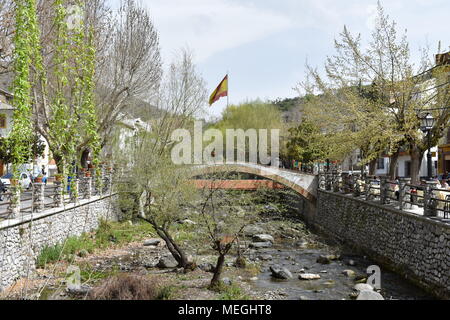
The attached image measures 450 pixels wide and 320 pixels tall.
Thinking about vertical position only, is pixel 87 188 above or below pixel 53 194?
below

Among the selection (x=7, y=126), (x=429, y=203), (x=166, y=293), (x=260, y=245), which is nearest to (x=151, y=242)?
(x=260, y=245)

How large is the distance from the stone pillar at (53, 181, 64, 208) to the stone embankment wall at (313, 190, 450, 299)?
442 inches

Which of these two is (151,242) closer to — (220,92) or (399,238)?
(399,238)

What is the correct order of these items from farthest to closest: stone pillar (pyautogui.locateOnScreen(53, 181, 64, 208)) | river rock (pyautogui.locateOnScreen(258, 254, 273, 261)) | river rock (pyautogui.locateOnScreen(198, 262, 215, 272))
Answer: river rock (pyautogui.locateOnScreen(258, 254, 273, 261)) < stone pillar (pyautogui.locateOnScreen(53, 181, 64, 208)) < river rock (pyautogui.locateOnScreen(198, 262, 215, 272))

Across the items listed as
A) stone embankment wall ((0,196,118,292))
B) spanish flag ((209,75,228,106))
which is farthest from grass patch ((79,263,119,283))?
spanish flag ((209,75,228,106))

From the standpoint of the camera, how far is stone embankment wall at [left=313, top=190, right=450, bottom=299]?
12680 mm

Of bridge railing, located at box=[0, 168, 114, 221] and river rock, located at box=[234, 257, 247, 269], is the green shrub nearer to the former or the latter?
bridge railing, located at box=[0, 168, 114, 221]

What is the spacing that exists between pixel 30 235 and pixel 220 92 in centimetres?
2353

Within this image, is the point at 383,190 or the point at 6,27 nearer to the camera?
the point at 6,27

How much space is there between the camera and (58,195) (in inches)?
655
